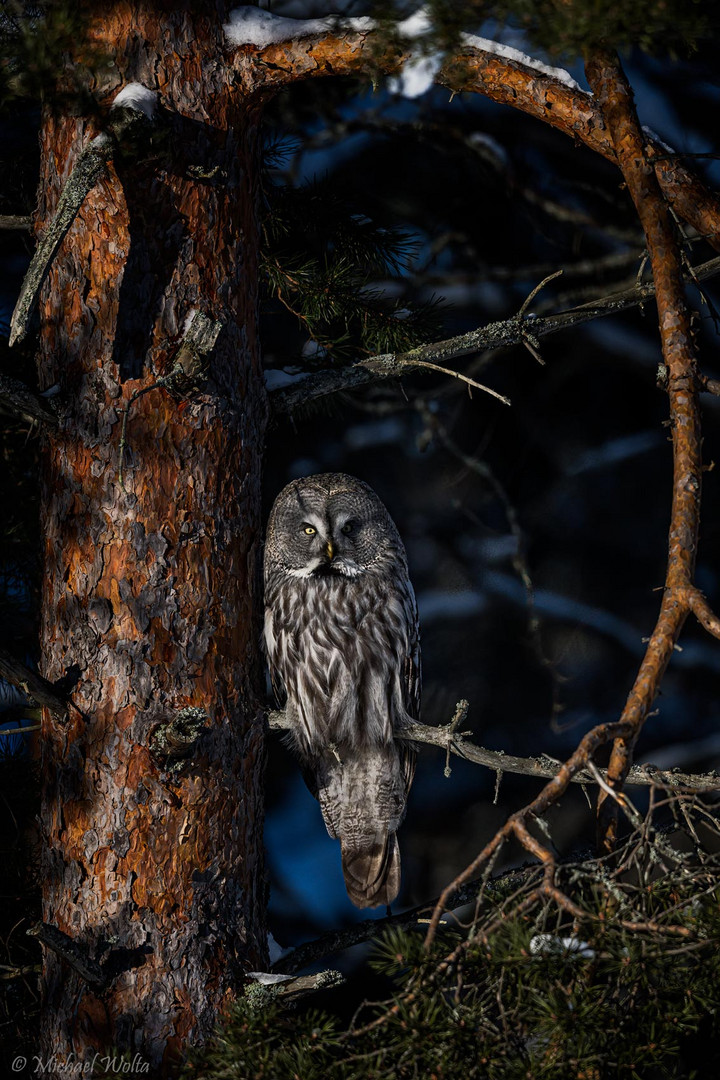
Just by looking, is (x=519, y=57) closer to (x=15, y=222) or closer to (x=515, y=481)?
(x=15, y=222)

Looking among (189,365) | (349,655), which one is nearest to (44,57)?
(189,365)

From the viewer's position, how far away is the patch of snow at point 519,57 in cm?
142

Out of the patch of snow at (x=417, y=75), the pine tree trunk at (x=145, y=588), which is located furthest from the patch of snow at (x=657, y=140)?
the pine tree trunk at (x=145, y=588)

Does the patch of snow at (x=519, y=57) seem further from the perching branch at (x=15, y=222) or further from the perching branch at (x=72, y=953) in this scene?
the perching branch at (x=72, y=953)

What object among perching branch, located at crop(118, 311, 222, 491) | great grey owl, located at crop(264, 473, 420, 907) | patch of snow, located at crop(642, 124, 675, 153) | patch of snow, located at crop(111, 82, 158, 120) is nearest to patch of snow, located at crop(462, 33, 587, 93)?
patch of snow, located at crop(642, 124, 675, 153)

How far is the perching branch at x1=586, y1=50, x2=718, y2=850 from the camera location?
113cm

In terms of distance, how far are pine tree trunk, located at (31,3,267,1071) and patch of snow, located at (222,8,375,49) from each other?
1.5 inches

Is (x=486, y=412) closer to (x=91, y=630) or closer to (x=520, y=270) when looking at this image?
(x=520, y=270)

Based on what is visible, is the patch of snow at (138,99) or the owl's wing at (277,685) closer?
the patch of snow at (138,99)

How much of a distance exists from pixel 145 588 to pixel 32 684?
226 millimetres

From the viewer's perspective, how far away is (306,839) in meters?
2.71

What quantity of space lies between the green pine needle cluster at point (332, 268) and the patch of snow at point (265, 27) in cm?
52

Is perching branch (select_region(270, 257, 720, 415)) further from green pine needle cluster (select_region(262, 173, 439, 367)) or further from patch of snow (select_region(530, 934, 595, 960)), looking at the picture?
patch of snow (select_region(530, 934, 595, 960))

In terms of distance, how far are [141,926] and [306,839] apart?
135 centimetres
